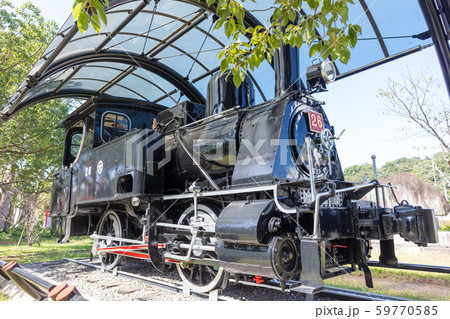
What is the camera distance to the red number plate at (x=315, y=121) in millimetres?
3604

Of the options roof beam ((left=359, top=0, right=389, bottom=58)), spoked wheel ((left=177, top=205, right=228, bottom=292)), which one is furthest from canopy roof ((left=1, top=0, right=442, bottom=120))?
spoked wheel ((left=177, top=205, right=228, bottom=292))

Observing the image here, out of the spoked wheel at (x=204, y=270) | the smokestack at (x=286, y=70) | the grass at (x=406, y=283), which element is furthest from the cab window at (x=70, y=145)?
the grass at (x=406, y=283)

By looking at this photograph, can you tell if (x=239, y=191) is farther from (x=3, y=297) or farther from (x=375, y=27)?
(x=375, y=27)

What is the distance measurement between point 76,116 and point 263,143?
16.0 ft

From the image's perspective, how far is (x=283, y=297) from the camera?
12.7 ft

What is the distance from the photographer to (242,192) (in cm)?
323

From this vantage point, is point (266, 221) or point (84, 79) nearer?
point (266, 221)

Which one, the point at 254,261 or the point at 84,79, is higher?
the point at 84,79

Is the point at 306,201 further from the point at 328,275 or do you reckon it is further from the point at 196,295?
the point at 196,295

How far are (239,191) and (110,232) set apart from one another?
383 centimetres

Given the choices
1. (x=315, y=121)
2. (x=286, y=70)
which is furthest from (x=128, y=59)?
(x=315, y=121)

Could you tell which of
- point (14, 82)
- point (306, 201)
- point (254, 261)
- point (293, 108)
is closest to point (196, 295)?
point (254, 261)

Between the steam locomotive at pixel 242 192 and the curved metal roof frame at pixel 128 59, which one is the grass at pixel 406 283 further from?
the curved metal roof frame at pixel 128 59

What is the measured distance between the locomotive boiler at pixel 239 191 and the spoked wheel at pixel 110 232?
4 centimetres
